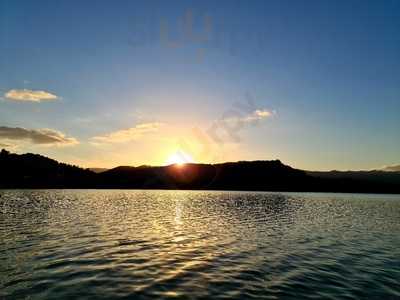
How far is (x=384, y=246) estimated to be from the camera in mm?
36406

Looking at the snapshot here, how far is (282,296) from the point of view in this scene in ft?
58.7

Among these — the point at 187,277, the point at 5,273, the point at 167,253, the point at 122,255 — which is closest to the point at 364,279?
the point at 187,277

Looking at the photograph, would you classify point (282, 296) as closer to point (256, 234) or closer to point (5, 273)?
point (5, 273)

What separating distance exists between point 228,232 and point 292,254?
48.4 ft

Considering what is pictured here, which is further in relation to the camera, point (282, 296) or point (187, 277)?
point (187, 277)

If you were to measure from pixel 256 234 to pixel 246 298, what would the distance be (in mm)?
26118

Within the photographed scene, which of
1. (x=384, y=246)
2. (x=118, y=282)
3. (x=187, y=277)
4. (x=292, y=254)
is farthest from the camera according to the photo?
(x=384, y=246)

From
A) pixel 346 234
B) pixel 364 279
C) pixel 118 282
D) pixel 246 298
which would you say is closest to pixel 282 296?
pixel 246 298

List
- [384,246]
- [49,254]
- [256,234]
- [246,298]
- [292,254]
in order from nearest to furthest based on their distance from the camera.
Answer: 1. [246,298]
2. [49,254]
3. [292,254]
4. [384,246]
5. [256,234]

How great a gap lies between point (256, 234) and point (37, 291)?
101 ft

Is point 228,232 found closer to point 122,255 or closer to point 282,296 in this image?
point 122,255

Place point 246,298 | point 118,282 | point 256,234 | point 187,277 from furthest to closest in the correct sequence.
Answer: point 256,234, point 187,277, point 118,282, point 246,298

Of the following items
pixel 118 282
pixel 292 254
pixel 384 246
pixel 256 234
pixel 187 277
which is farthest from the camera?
pixel 256 234

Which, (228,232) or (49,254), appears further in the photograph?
(228,232)
